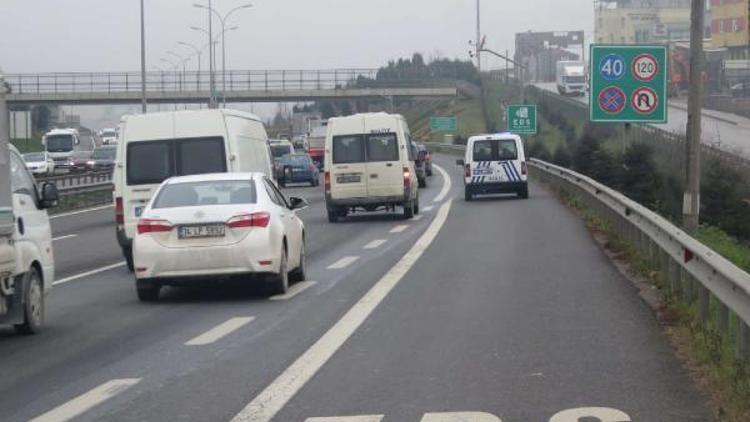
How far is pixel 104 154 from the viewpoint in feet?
249

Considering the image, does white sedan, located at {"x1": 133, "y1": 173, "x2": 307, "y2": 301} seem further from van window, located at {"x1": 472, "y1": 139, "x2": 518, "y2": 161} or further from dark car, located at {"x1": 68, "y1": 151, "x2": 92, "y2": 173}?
dark car, located at {"x1": 68, "y1": 151, "x2": 92, "y2": 173}

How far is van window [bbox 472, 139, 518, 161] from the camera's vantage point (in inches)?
1612

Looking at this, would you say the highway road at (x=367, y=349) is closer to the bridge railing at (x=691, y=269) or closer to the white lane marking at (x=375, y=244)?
the bridge railing at (x=691, y=269)

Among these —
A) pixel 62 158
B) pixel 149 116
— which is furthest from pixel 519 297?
pixel 62 158

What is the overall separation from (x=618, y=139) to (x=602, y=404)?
5147 cm

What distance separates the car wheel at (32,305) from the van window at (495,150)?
28.3 meters

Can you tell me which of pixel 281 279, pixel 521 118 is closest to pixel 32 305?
pixel 281 279

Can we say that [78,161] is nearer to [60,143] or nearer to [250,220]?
[60,143]

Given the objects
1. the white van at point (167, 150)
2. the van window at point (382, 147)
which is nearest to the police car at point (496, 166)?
the van window at point (382, 147)

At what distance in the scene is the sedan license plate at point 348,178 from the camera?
32.8 m

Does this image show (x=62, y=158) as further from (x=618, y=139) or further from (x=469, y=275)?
(x=469, y=275)

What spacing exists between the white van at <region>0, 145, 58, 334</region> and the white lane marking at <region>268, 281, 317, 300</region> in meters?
2.89

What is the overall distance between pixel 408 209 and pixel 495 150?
892 cm

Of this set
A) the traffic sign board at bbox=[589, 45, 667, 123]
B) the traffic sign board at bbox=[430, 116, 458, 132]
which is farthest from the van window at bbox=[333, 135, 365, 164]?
the traffic sign board at bbox=[430, 116, 458, 132]
